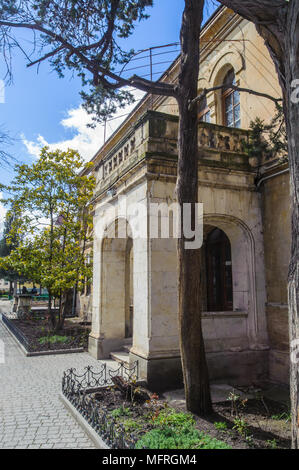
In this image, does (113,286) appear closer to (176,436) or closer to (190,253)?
(190,253)

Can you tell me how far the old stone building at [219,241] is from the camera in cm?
777

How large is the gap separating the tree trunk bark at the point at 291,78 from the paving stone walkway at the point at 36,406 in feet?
10.5

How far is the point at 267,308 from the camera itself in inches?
349

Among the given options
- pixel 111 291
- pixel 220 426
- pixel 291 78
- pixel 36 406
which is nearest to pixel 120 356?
pixel 111 291

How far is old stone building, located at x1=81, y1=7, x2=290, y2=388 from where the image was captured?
306 inches

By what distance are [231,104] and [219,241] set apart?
4535 millimetres

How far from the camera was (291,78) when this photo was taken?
366cm

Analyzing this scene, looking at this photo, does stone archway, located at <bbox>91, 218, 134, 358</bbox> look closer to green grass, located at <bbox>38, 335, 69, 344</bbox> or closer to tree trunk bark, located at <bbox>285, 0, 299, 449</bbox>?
green grass, located at <bbox>38, 335, 69, 344</bbox>

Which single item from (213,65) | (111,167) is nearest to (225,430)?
(111,167)

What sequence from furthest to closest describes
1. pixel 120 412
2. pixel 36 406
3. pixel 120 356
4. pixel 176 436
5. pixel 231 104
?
1. pixel 231 104
2. pixel 120 356
3. pixel 36 406
4. pixel 120 412
5. pixel 176 436

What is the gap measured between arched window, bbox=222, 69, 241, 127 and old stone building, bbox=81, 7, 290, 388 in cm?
5

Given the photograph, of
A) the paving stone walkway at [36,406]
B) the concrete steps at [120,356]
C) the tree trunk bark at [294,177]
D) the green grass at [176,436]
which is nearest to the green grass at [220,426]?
the green grass at [176,436]

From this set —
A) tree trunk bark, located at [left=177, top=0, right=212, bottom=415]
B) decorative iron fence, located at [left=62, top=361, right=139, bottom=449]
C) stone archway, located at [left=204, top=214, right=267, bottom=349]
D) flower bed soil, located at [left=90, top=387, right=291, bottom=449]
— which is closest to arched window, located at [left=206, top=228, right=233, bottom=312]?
stone archway, located at [left=204, top=214, right=267, bottom=349]
